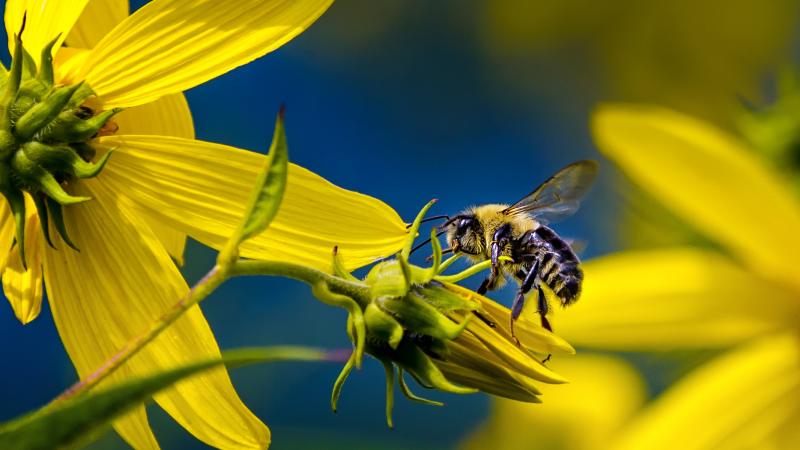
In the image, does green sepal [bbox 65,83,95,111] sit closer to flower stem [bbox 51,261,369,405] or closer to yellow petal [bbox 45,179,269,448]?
yellow petal [bbox 45,179,269,448]

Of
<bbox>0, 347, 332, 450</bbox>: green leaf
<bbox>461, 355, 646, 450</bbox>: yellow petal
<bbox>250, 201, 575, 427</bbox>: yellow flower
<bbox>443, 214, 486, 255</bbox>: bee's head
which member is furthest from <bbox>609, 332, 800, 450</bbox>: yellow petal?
<bbox>0, 347, 332, 450</bbox>: green leaf

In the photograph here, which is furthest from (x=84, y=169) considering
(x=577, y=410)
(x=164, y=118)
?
(x=577, y=410)

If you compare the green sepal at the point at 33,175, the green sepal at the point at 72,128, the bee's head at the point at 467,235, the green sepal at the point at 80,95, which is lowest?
the green sepal at the point at 33,175

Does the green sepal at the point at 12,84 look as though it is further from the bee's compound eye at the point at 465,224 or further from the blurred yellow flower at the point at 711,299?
the blurred yellow flower at the point at 711,299

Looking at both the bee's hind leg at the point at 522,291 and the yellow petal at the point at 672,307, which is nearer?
the bee's hind leg at the point at 522,291

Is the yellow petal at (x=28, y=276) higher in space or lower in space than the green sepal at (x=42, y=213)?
lower

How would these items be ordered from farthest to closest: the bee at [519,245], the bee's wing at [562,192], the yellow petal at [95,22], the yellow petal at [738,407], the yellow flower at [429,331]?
the yellow petal at [738,407], the bee's wing at [562,192], the bee at [519,245], the yellow petal at [95,22], the yellow flower at [429,331]

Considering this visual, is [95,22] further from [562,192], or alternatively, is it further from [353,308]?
[562,192]

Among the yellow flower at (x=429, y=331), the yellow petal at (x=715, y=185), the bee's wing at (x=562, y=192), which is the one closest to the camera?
the yellow flower at (x=429, y=331)

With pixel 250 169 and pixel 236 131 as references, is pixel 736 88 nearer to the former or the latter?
pixel 236 131

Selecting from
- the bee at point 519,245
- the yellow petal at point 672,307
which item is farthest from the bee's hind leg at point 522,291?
the yellow petal at point 672,307
